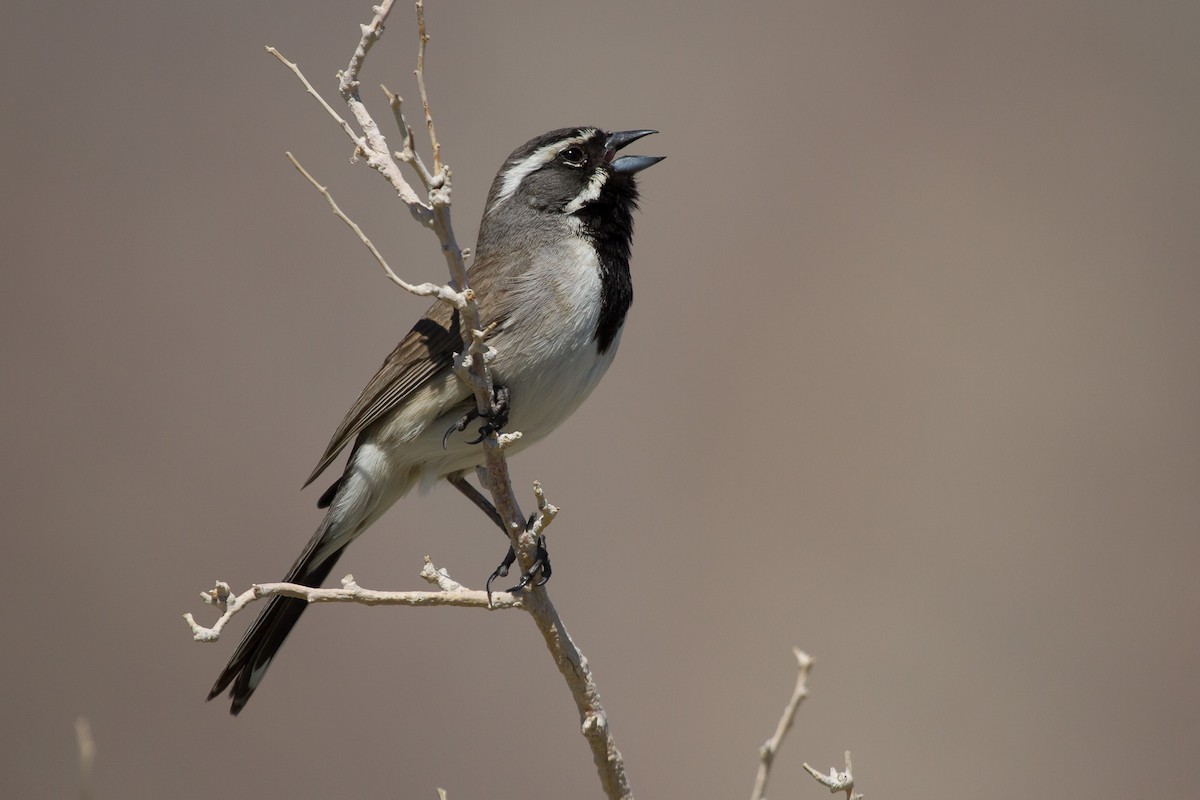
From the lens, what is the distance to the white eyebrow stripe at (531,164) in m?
4.71

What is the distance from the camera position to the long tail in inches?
160

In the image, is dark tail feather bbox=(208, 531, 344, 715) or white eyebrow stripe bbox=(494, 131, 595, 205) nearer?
dark tail feather bbox=(208, 531, 344, 715)

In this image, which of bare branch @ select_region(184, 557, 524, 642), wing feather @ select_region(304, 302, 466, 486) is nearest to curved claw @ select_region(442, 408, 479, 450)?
wing feather @ select_region(304, 302, 466, 486)

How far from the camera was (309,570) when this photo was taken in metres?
4.36

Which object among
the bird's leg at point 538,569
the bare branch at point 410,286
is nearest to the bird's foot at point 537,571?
the bird's leg at point 538,569

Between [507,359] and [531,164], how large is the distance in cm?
113

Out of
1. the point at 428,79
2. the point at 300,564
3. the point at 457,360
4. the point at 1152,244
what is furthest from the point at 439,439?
the point at 1152,244

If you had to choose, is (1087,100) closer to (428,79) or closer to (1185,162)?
(1185,162)

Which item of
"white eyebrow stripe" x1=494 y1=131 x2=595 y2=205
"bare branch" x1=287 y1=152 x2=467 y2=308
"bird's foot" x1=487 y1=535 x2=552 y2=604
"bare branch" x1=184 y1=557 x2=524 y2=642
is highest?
"white eyebrow stripe" x1=494 y1=131 x2=595 y2=205

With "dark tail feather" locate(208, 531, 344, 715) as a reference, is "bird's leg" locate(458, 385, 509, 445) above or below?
above

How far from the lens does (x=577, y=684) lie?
323 centimetres

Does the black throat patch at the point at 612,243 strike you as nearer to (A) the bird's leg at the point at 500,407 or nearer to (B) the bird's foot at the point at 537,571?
(A) the bird's leg at the point at 500,407

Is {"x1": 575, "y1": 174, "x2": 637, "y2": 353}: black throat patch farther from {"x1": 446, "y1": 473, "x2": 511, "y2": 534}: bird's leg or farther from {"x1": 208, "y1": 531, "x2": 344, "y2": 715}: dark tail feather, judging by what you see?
{"x1": 208, "y1": 531, "x2": 344, "y2": 715}: dark tail feather

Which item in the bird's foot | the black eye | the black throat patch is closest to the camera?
the bird's foot
